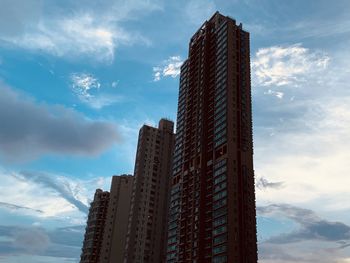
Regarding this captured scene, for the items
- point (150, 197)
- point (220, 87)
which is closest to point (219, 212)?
point (220, 87)

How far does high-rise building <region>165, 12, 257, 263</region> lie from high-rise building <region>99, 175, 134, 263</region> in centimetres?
4350

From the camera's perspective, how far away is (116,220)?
17738cm

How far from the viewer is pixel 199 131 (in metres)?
137

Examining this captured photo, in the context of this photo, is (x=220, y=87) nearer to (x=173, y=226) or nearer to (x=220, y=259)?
(x=173, y=226)

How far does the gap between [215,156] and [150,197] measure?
50145 millimetres

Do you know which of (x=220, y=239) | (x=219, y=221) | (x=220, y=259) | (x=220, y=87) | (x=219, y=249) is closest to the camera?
(x=220, y=259)

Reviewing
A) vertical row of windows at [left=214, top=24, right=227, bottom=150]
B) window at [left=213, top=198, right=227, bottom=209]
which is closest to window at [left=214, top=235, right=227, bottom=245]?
window at [left=213, top=198, right=227, bottom=209]

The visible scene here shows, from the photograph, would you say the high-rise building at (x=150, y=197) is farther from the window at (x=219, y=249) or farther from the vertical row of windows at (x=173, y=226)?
the window at (x=219, y=249)

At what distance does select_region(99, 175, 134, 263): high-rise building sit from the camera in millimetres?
168125

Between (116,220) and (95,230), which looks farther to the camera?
(95,230)

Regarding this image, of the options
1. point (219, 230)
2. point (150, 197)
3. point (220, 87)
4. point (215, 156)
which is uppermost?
point (220, 87)

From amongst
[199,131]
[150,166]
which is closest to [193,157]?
[199,131]

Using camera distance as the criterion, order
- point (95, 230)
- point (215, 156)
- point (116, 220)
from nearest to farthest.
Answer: point (215, 156) < point (116, 220) < point (95, 230)

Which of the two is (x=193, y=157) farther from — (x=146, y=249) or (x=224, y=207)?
(x=146, y=249)
